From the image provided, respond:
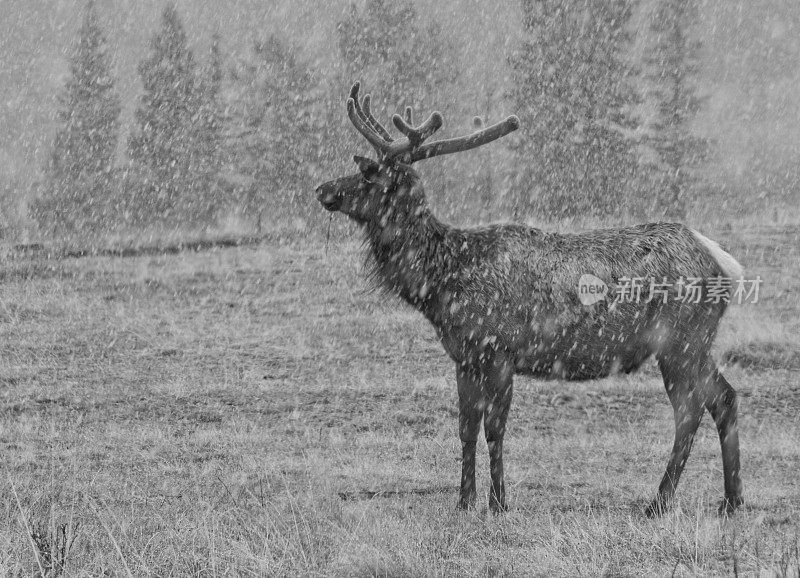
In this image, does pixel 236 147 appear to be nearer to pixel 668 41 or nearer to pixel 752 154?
pixel 668 41

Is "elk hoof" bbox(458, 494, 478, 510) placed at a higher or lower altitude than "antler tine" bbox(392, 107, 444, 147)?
lower

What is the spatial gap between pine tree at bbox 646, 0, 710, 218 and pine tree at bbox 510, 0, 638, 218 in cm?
433

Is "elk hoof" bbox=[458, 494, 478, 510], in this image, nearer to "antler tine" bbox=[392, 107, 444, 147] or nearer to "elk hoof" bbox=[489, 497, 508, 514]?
"elk hoof" bbox=[489, 497, 508, 514]

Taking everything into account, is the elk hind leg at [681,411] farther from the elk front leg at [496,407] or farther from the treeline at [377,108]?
the treeline at [377,108]

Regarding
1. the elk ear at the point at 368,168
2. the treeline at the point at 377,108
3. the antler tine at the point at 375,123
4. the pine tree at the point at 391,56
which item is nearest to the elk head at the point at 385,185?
the elk ear at the point at 368,168

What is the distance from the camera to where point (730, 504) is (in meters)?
7.00

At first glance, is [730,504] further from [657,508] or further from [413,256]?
[413,256]

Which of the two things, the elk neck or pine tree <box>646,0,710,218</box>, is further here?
pine tree <box>646,0,710,218</box>

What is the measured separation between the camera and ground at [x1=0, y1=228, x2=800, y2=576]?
4859mm

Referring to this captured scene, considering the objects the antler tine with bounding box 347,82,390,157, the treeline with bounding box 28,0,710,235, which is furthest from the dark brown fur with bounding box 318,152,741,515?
the treeline with bounding box 28,0,710,235

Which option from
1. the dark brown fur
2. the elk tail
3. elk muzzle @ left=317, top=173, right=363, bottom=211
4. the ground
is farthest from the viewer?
the elk tail

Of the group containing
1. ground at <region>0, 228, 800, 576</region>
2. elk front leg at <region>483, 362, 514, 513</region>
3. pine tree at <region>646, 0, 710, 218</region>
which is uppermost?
pine tree at <region>646, 0, 710, 218</region>

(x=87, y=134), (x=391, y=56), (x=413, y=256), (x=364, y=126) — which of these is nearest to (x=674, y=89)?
(x=391, y=56)

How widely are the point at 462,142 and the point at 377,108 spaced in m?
26.0
